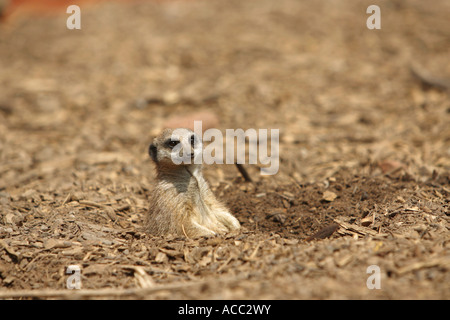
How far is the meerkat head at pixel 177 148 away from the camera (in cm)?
496

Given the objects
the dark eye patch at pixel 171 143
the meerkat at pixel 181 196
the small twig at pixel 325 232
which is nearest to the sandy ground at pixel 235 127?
the small twig at pixel 325 232

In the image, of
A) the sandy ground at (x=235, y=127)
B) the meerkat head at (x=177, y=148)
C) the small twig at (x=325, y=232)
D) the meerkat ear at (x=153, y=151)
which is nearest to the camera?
the sandy ground at (x=235, y=127)

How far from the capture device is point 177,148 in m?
4.98

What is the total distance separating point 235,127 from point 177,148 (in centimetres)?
347

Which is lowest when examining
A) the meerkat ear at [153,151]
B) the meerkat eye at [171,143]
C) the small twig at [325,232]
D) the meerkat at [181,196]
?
the small twig at [325,232]

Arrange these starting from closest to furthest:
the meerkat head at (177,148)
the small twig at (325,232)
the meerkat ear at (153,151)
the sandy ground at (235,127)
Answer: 1. the sandy ground at (235,127)
2. the small twig at (325,232)
3. the meerkat head at (177,148)
4. the meerkat ear at (153,151)

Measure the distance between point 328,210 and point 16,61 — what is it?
30.6 feet

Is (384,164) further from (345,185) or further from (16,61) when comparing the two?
(16,61)

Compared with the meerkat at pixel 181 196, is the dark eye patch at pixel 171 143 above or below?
above

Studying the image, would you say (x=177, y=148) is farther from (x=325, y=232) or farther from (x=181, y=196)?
(x=325, y=232)

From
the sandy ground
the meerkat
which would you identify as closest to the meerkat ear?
the meerkat

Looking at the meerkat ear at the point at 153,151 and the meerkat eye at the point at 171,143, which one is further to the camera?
the meerkat ear at the point at 153,151

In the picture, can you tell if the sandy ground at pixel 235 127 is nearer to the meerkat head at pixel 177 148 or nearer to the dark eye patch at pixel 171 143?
the meerkat head at pixel 177 148

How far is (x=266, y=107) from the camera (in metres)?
9.20
